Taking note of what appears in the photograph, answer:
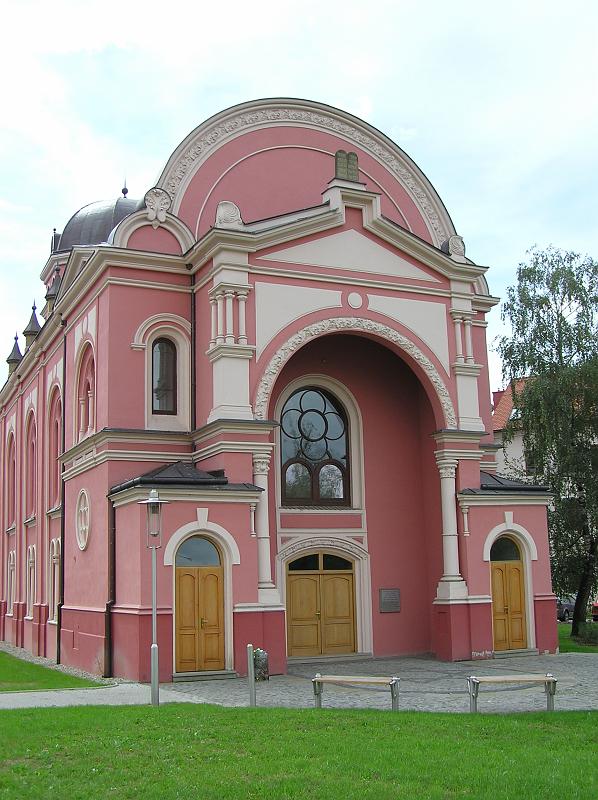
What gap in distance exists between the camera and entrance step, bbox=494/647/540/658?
70.6 feet

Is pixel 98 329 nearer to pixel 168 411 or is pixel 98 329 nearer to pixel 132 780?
pixel 168 411

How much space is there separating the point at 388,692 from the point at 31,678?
834 cm

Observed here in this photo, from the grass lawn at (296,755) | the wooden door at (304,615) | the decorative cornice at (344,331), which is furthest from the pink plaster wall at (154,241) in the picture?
the grass lawn at (296,755)

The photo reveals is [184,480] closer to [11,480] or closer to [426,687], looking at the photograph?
[426,687]

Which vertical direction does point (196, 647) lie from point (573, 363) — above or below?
below

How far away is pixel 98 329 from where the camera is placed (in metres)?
22.5

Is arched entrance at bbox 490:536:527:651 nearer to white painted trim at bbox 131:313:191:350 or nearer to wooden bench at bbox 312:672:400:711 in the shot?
white painted trim at bbox 131:313:191:350

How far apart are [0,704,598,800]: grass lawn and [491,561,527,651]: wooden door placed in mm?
9766

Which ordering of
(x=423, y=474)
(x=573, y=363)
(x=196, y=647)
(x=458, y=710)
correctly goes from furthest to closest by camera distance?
(x=573, y=363)
(x=423, y=474)
(x=196, y=647)
(x=458, y=710)

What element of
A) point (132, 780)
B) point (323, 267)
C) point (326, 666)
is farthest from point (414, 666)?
point (132, 780)

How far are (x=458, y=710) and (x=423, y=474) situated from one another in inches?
432

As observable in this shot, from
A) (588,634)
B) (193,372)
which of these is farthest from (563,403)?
(193,372)

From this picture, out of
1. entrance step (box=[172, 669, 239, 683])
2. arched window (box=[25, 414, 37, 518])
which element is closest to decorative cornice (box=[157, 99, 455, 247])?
entrance step (box=[172, 669, 239, 683])

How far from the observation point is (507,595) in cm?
2216
